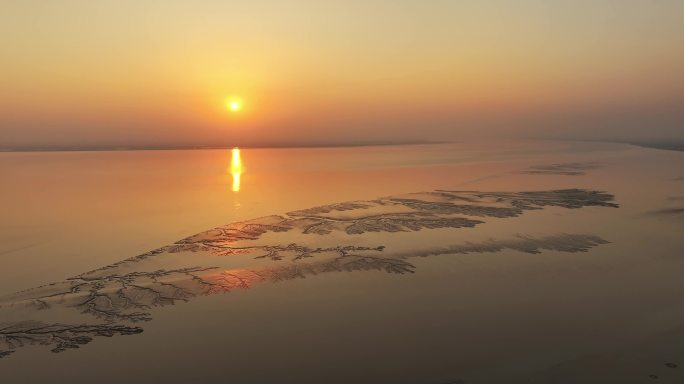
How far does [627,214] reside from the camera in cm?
1888

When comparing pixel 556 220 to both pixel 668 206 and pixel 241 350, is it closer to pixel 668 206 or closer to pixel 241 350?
pixel 668 206

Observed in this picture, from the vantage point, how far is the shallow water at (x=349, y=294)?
721cm

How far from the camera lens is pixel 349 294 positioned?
10.2m

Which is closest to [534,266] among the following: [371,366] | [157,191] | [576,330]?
[576,330]

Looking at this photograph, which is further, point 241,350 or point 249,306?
point 249,306

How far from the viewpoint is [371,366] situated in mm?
7168

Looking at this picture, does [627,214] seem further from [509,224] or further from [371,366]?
[371,366]

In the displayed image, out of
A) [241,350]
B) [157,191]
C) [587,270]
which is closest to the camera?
[241,350]

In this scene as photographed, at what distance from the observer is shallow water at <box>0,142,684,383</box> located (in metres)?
7.21


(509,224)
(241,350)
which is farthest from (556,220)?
(241,350)

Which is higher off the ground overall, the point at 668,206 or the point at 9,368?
the point at 668,206

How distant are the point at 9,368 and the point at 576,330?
923cm

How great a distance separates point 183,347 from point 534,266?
8628mm

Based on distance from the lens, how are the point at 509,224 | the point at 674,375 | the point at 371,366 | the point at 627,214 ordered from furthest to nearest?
the point at 627,214, the point at 509,224, the point at 371,366, the point at 674,375
